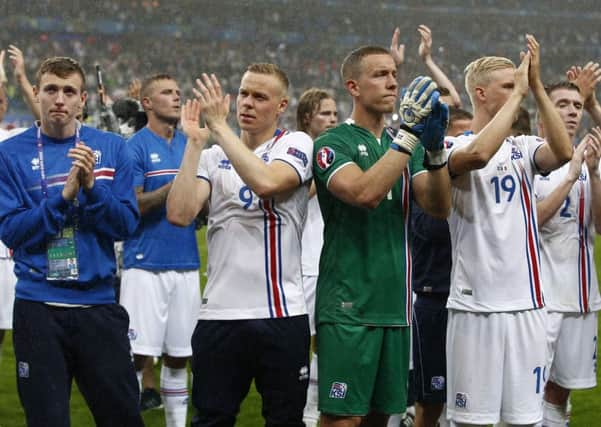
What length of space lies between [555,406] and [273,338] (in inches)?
87.8

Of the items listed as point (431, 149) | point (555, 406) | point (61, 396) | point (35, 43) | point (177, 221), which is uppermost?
point (35, 43)

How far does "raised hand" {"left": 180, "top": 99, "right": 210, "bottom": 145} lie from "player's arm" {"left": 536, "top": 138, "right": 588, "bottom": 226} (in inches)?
78.8

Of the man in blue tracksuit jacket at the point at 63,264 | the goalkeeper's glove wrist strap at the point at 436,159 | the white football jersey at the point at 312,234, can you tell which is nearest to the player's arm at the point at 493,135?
the goalkeeper's glove wrist strap at the point at 436,159

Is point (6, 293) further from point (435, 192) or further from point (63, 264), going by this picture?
point (435, 192)

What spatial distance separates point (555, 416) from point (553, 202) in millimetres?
1269

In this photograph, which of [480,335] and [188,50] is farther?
[188,50]

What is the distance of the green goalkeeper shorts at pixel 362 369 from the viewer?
3.98m

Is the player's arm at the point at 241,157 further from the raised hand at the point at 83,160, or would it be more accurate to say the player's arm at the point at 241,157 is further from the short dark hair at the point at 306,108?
the short dark hair at the point at 306,108

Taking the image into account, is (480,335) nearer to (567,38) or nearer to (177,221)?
(177,221)

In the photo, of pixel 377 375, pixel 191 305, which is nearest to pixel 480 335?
pixel 377 375

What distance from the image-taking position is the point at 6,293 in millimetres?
6703

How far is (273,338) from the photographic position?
4035mm

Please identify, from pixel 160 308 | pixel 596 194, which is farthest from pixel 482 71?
pixel 160 308

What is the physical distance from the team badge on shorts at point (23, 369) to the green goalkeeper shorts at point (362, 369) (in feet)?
4.04
